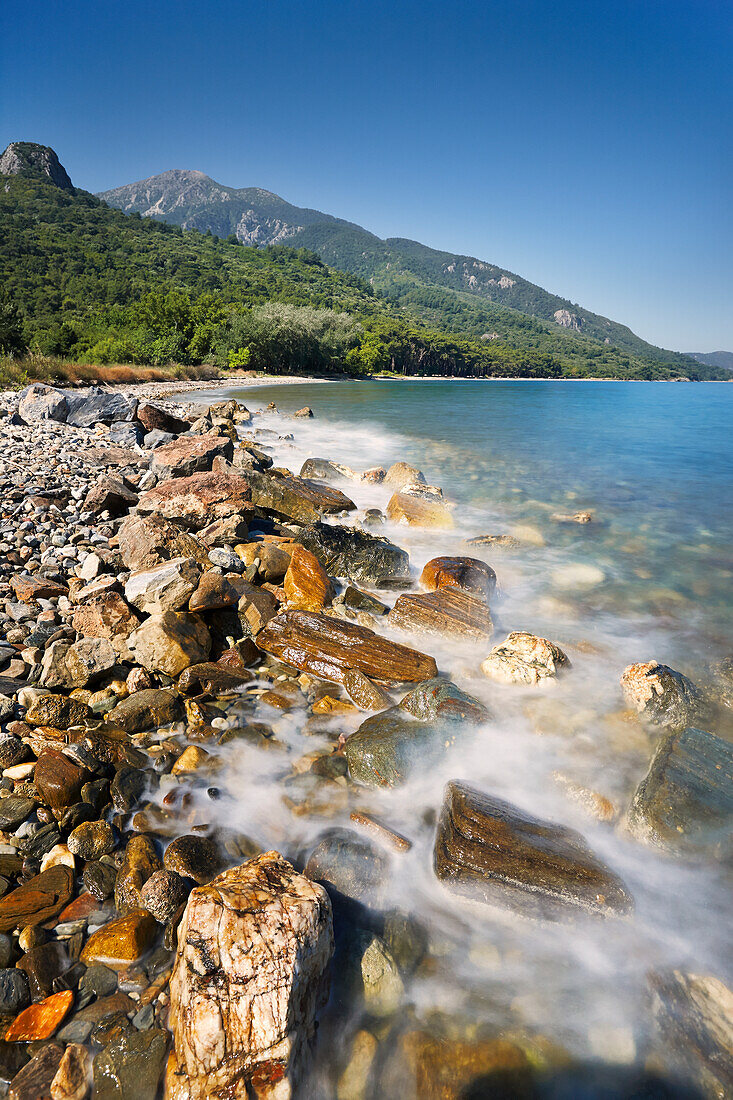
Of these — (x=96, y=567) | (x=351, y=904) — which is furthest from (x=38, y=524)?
(x=351, y=904)

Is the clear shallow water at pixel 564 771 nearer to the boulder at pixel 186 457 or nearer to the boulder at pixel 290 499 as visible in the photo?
the boulder at pixel 290 499

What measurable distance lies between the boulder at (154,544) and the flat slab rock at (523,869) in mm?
5090

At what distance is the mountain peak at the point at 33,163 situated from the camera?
140875mm

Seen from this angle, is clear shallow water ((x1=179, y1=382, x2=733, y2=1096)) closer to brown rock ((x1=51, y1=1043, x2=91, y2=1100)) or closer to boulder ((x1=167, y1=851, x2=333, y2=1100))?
boulder ((x1=167, y1=851, x2=333, y2=1100))

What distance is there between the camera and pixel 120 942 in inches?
120

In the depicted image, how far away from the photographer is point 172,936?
3.17m

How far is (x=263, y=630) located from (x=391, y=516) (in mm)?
6142

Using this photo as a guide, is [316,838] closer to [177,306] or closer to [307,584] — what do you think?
[307,584]

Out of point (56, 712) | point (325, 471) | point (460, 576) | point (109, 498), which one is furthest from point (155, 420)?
point (56, 712)

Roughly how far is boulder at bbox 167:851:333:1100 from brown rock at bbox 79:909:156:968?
0.52 metres

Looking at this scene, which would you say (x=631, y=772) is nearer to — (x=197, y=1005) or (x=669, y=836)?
(x=669, y=836)

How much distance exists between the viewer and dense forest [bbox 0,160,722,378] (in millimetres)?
54062

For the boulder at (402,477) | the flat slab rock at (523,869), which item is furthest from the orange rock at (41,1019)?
the boulder at (402,477)

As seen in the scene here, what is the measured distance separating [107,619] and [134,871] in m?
3.01
